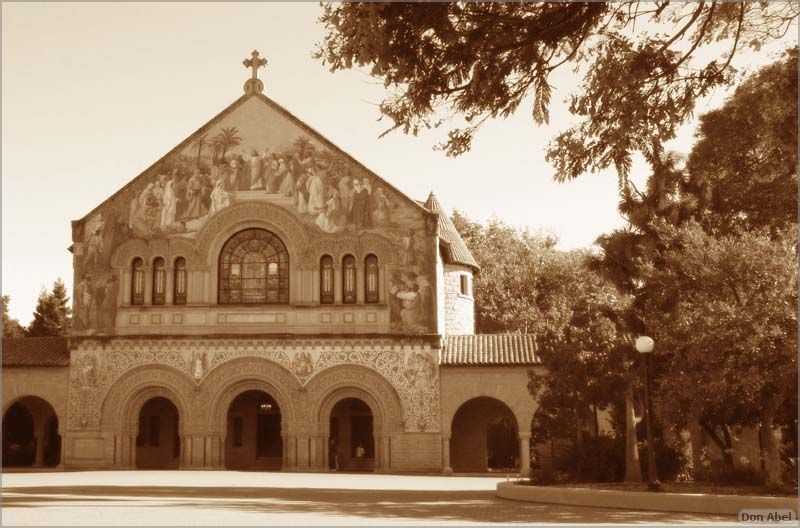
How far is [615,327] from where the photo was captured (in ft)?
77.5

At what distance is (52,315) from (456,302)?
91.1ft

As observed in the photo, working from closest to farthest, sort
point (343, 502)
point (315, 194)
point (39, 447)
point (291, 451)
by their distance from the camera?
point (343, 502)
point (291, 451)
point (315, 194)
point (39, 447)

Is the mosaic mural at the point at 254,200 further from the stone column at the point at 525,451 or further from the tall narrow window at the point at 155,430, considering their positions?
the stone column at the point at 525,451

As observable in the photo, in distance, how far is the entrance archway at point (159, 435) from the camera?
36438mm

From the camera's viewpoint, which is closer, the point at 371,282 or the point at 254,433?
the point at 371,282

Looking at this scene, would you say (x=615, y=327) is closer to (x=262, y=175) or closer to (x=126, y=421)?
(x=262, y=175)

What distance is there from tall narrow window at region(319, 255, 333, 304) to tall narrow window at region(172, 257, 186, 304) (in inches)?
203

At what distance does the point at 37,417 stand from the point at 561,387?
2360 cm

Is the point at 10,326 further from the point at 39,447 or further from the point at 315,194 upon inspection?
the point at 315,194

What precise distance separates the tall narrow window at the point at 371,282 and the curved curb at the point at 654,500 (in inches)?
566

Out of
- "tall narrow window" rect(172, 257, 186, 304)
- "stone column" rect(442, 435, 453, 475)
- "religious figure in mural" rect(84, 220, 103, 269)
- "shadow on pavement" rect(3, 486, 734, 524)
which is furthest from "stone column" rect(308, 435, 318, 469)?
"religious figure in mural" rect(84, 220, 103, 269)

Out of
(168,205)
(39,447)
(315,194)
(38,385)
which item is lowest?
(39,447)

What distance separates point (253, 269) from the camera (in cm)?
3450

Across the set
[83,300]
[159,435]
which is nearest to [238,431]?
[159,435]
